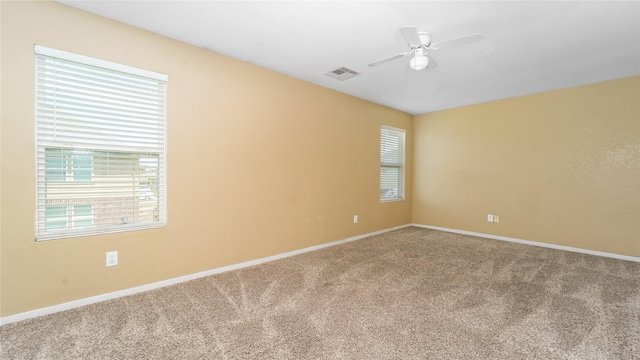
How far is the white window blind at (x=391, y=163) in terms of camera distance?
5.28 metres

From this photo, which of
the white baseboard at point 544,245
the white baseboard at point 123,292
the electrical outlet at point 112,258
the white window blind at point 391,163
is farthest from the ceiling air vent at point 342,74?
the white baseboard at point 544,245

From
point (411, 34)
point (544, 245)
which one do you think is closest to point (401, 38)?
point (411, 34)

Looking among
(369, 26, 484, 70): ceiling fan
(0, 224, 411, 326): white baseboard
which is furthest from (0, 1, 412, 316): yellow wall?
(369, 26, 484, 70): ceiling fan

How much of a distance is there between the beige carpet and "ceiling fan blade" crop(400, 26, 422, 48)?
2188 millimetres

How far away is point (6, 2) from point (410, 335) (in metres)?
3.71

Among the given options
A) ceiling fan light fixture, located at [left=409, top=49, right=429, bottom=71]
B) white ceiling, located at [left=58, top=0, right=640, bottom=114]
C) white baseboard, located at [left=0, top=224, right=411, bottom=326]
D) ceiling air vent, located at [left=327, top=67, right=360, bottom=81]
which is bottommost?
white baseboard, located at [left=0, top=224, right=411, bottom=326]

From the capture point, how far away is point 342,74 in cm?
362

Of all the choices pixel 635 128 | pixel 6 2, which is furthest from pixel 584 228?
pixel 6 2

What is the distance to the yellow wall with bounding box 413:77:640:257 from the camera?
367cm

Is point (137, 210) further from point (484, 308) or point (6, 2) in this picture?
point (484, 308)

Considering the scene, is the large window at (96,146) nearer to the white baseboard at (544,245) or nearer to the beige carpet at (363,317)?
the beige carpet at (363,317)

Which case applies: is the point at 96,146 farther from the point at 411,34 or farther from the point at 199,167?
the point at 411,34

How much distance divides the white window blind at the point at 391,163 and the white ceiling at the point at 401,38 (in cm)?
162

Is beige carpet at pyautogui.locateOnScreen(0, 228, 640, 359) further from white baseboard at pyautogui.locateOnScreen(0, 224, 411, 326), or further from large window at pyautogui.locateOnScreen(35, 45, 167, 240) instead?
large window at pyautogui.locateOnScreen(35, 45, 167, 240)
